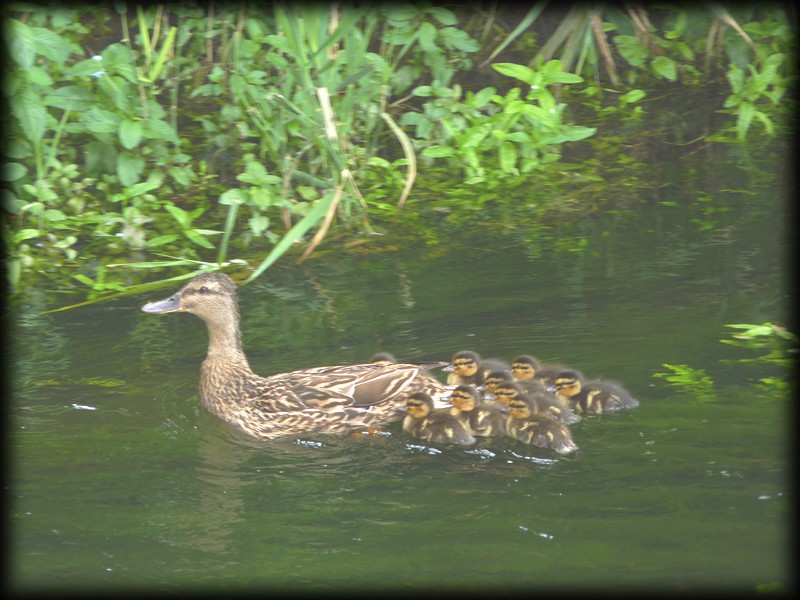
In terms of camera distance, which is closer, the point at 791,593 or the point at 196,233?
the point at 791,593

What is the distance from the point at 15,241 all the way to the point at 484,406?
10.6 ft

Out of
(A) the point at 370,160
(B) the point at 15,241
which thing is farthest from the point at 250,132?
(B) the point at 15,241

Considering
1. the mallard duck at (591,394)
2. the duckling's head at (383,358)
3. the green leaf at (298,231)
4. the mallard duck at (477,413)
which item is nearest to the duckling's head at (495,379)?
the mallard duck at (477,413)

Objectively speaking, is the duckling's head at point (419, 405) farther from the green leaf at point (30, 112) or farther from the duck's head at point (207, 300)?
the green leaf at point (30, 112)

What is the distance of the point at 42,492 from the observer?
15.4ft

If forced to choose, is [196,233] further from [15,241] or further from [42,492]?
[42,492]

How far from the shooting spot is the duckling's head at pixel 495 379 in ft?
17.2

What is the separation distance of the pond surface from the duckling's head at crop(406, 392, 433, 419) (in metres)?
0.12

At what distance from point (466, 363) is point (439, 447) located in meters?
0.63

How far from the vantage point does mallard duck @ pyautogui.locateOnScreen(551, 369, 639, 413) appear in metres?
5.02

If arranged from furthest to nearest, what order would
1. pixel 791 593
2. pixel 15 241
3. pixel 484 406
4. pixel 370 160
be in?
pixel 370 160
pixel 15 241
pixel 484 406
pixel 791 593

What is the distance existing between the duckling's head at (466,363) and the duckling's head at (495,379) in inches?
5.3

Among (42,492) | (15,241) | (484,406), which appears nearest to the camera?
(42,492)

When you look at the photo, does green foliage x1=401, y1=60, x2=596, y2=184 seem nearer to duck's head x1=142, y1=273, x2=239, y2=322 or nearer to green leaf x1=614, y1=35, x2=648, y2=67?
green leaf x1=614, y1=35, x2=648, y2=67
